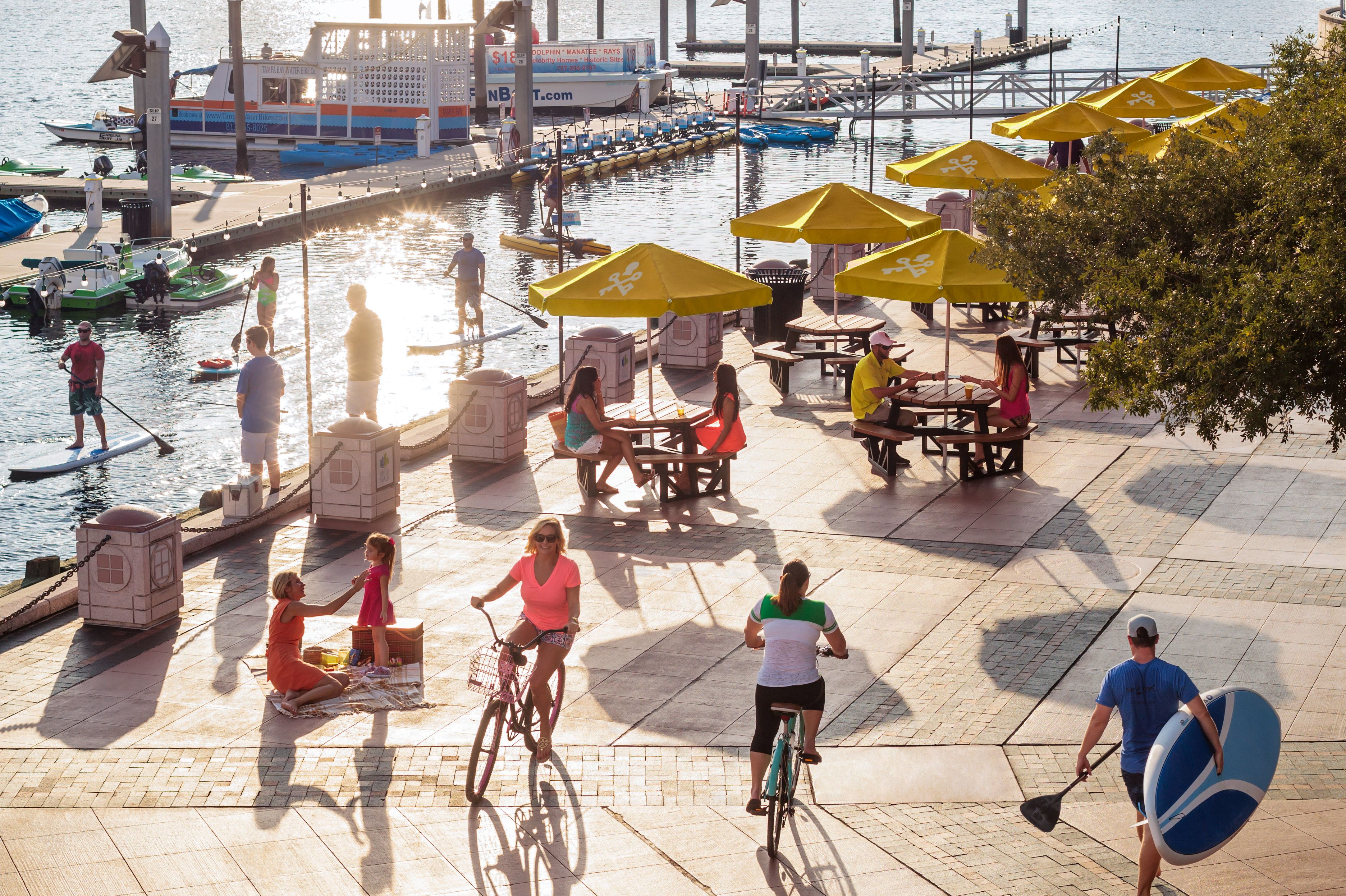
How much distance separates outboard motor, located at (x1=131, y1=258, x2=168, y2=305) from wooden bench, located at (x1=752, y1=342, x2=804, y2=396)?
15.9 metres

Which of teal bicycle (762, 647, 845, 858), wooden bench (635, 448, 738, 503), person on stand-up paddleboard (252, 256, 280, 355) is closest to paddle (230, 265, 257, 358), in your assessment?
person on stand-up paddleboard (252, 256, 280, 355)

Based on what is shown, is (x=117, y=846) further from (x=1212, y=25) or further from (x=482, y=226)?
(x=1212, y=25)

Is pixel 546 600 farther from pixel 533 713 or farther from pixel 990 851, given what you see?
pixel 990 851

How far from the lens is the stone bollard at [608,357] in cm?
2067

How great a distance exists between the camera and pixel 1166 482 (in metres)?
16.5

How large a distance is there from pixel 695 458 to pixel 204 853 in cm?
796

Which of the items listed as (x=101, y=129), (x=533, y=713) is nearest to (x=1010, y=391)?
(x=533, y=713)

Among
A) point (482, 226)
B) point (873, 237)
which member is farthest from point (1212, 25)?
point (873, 237)

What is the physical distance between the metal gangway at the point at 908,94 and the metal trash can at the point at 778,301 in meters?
36.9

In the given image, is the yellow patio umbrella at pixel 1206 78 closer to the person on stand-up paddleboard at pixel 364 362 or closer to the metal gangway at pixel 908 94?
the person on stand-up paddleboard at pixel 364 362

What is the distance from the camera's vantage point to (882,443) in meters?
17.5

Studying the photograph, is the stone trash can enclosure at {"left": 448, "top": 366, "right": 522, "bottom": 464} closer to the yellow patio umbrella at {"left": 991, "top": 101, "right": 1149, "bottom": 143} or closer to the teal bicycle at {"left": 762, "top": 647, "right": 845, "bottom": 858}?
the teal bicycle at {"left": 762, "top": 647, "right": 845, "bottom": 858}

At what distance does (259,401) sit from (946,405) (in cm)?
730

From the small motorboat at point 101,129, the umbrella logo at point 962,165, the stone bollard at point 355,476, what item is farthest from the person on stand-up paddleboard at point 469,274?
the small motorboat at point 101,129
